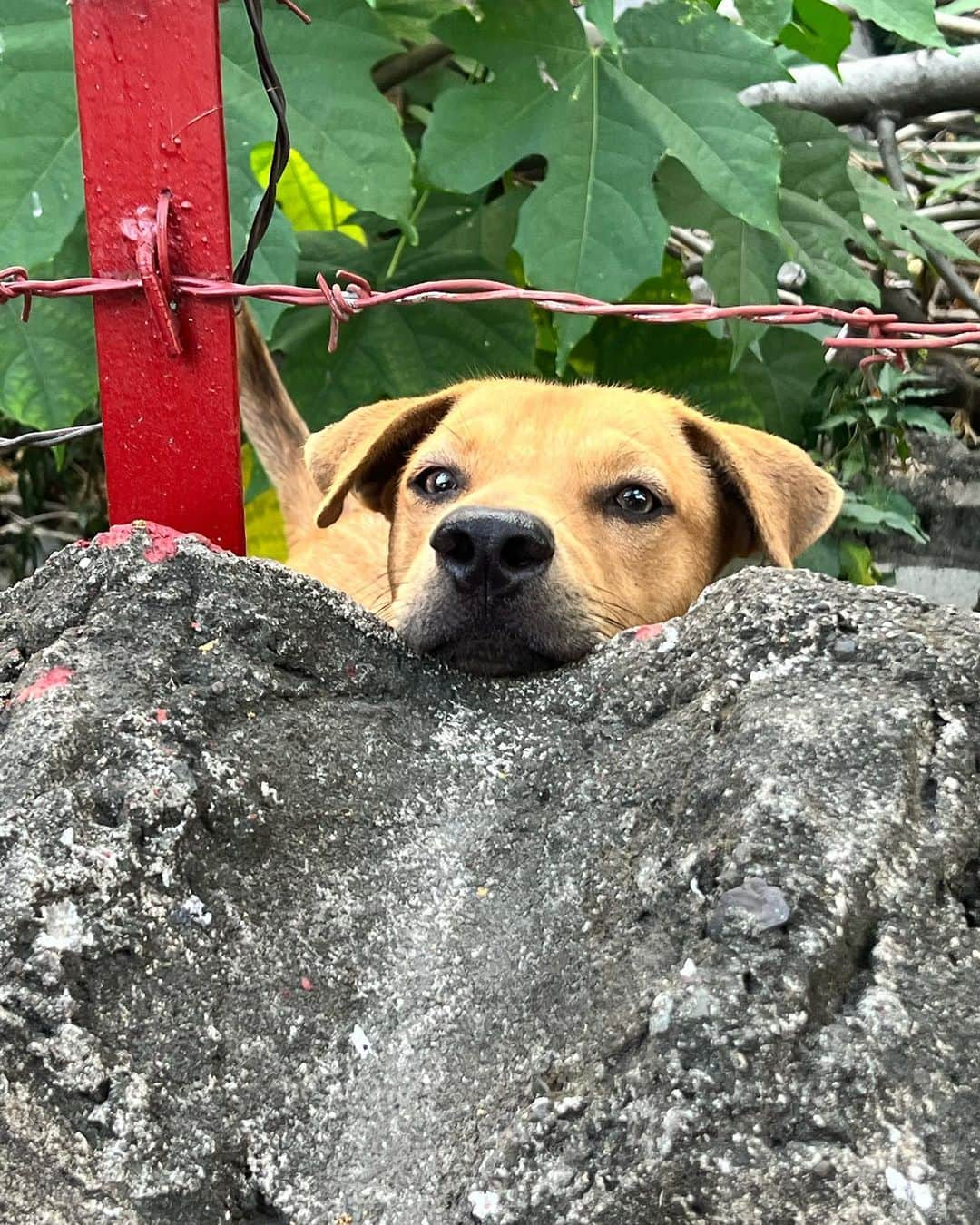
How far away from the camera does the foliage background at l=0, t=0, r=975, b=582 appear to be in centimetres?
227

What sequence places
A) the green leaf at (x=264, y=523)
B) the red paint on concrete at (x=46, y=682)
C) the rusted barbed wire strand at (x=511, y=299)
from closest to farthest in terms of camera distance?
the red paint on concrete at (x=46, y=682) → the rusted barbed wire strand at (x=511, y=299) → the green leaf at (x=264, y=523)

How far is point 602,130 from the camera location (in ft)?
8.54

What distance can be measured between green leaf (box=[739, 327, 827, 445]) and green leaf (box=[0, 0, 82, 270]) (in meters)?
2.35

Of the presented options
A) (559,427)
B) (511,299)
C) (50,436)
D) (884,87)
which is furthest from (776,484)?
(884,87)

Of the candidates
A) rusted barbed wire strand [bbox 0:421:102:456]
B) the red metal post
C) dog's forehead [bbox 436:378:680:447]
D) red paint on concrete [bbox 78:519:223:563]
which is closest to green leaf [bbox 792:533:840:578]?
dog's forehead [bbox 436:378:680:447]

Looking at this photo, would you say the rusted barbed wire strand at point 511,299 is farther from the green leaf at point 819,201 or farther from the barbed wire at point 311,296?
the green leaf at point 819,201

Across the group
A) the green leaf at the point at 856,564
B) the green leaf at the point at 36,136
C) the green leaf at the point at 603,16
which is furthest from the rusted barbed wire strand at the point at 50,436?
the green leaf at the point at 856,564

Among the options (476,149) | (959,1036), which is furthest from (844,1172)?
(476,149)

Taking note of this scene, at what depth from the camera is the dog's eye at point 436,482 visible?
2561mm

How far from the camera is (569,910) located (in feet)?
3.92

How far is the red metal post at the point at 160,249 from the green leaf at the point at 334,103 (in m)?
0.67


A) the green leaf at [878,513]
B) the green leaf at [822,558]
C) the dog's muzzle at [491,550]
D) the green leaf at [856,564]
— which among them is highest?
the dog's muzzle at [491,550]

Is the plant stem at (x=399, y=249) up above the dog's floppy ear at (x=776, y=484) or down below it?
above

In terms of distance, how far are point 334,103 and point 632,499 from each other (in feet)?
3.34
